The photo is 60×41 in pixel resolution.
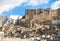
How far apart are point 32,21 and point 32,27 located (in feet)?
1.13

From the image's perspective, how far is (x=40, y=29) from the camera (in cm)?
724

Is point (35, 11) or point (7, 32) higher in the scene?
point (35, 11)

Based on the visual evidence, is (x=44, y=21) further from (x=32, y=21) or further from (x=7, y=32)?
(x=7, y=32)

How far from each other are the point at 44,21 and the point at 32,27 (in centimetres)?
49

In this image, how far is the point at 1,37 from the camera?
7121 millimetres

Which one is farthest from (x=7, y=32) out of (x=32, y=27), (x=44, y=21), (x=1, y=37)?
(x=44, y=21)

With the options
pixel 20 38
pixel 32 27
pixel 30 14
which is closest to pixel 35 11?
pixel 30 14

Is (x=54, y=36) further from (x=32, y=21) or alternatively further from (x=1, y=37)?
(x=1, y=37)

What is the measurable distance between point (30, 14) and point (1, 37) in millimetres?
1424

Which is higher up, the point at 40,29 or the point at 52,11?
the point at 52,11

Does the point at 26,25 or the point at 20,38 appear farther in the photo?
the point at 26,25

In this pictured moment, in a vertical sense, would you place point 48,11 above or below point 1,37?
above

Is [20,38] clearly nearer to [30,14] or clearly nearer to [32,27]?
[32,27]

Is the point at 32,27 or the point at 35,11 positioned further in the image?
the point at 35,11
